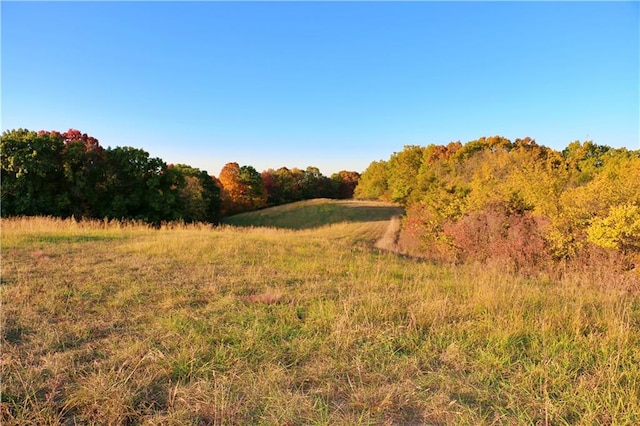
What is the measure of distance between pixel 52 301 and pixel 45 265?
272 centimetres

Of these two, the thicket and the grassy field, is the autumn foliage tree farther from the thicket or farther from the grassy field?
the grassy field

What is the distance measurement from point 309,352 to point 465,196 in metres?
18.5

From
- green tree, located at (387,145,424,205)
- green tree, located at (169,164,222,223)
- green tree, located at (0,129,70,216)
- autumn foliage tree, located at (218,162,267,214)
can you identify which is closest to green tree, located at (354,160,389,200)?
green tree, located at (387,145,424,205)

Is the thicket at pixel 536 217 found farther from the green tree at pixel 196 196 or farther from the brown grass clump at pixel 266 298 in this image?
the green tree at pixel 196 196

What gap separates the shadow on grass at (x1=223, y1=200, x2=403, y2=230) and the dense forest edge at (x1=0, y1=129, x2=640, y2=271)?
3736 mm

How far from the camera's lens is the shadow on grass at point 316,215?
132 feet

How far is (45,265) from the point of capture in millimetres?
6090

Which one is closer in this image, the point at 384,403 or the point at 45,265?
the point at 384,403

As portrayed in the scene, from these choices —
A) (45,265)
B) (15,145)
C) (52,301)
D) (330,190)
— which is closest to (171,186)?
(15,145)

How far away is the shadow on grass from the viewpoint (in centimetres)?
4034

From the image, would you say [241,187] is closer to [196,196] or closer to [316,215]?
[316,215]

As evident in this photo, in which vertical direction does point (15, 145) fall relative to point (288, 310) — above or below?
above

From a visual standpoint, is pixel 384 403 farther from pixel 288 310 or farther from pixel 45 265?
pixel 45 265

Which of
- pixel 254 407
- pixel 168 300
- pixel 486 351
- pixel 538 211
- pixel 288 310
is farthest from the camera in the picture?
pixel 538 211
